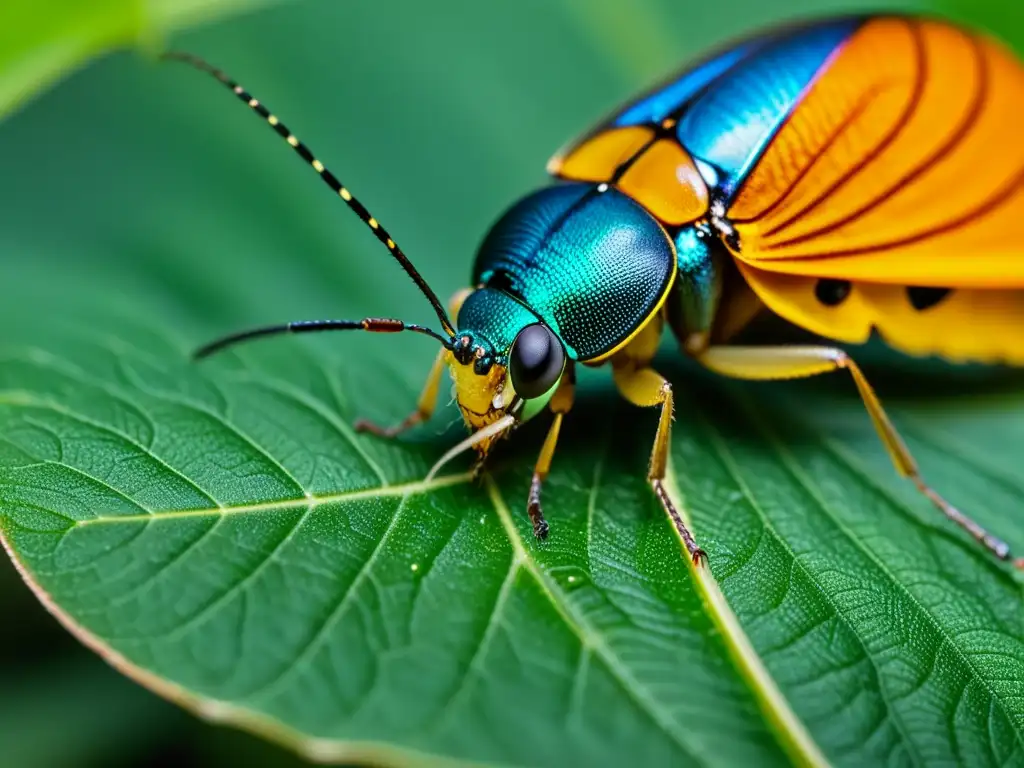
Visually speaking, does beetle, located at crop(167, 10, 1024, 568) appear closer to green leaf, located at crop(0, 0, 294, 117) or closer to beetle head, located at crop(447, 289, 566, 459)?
beetle head, located at crop(447, 289, 566, 459)

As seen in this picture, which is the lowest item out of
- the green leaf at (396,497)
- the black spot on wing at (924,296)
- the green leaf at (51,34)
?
the green leaf at (396,497)

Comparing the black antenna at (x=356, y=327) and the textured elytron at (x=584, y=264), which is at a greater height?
the textured elytron at (x=584, y=264)

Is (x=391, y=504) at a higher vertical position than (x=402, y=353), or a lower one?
lower

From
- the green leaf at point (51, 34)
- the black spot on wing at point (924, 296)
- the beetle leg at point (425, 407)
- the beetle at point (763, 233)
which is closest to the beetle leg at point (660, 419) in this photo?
the beetle at point (763, 233)

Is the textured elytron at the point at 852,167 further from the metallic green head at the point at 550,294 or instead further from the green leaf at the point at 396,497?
A: the green leaf at the point at 396,497

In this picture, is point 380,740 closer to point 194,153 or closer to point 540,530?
point 540,530

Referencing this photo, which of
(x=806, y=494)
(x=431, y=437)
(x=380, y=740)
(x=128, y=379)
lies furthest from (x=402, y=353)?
(x=380, y=740)

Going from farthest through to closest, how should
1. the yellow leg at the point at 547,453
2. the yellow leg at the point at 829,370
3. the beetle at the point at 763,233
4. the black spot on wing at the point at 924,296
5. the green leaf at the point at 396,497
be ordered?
the black spot on wing at the point at 924,296
the yellow leg at the point at 829,370
the beetle at the point at 763,233
the yellow leg at the point at 547,453
the green leaf at the point at 396,497

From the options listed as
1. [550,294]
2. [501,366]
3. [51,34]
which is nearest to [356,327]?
[501,366]
